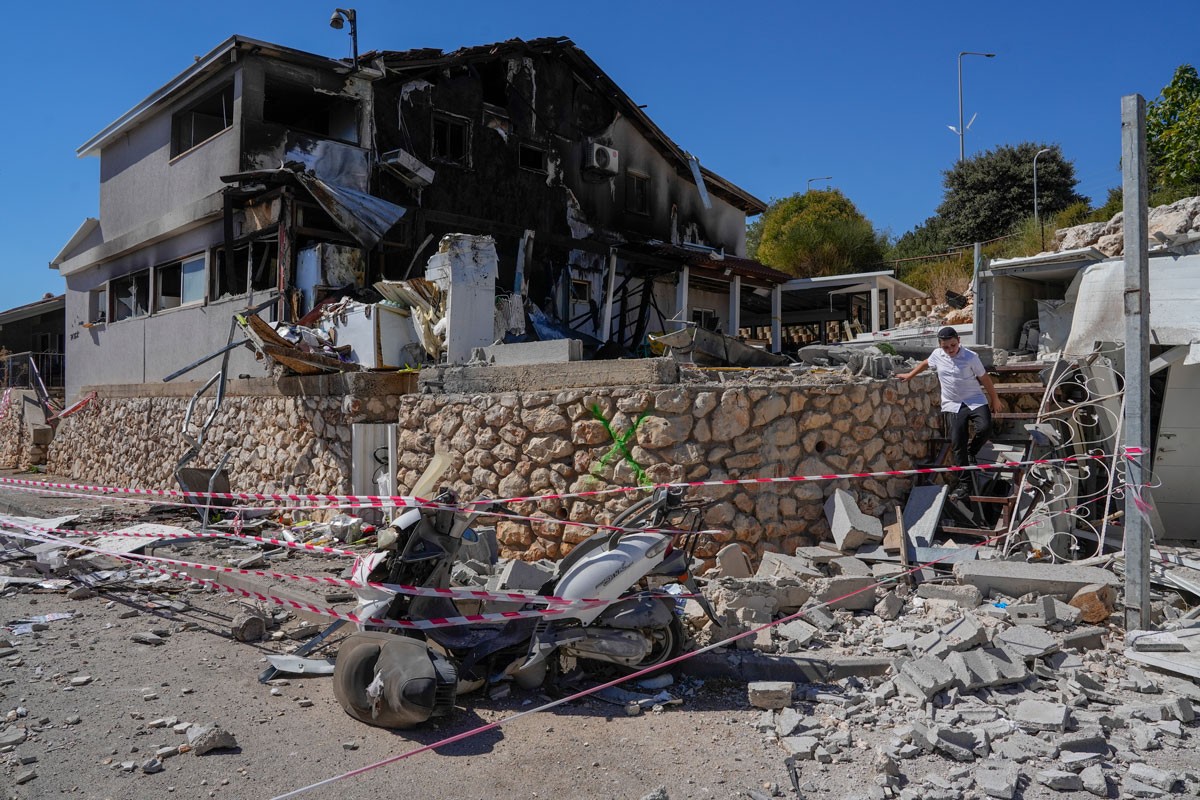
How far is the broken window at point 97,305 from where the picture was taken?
63.9 ft

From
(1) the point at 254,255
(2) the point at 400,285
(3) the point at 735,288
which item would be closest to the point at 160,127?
(1) the point at 254,255

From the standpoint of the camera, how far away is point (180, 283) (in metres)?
16.8

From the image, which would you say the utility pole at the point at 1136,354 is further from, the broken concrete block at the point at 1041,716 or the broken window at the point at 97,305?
the broken window at the point at 97,305

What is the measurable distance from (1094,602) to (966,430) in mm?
2606

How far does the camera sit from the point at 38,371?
24266 millimetres

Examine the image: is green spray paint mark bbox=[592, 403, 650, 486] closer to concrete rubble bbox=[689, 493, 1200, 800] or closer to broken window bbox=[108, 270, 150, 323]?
concrete rubble bbox=[689, 493, 1200, 800]

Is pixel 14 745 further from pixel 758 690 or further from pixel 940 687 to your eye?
pixel 940 687

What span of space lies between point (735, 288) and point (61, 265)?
1762 cm

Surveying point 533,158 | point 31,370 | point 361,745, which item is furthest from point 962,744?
point 31,370

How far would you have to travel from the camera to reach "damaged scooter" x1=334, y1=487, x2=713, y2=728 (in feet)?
15.0

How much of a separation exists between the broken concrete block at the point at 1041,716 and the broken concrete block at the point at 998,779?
47cm

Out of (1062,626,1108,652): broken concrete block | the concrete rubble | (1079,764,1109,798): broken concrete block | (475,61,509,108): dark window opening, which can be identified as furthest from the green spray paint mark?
(475,61,509,108): dark window opening

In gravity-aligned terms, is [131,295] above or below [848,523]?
above

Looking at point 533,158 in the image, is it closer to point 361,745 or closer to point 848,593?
point 848,593
